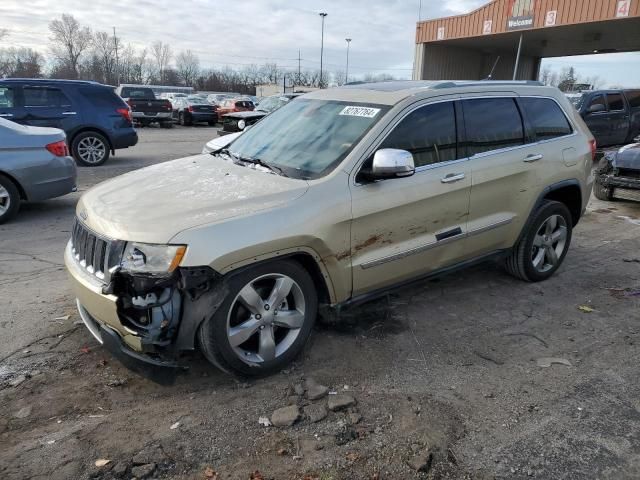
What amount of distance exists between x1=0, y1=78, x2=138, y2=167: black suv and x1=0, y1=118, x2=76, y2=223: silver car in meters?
4.60

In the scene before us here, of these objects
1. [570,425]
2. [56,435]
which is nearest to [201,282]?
[56,435]

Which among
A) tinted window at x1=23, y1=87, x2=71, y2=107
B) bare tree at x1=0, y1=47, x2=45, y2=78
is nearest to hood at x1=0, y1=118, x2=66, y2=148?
tinted window at x1=23, y1=87, x2=71, y2=107

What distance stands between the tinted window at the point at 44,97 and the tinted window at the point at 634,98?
1525 centimetres

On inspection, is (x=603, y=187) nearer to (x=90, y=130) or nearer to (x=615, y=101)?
(x=615, y=101)

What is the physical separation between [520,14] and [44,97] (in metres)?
17.3

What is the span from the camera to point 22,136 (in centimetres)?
Result: 676

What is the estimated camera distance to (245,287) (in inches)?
119

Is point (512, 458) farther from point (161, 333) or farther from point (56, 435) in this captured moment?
point (56, 435)

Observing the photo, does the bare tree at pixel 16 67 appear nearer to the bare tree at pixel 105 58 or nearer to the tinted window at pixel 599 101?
the bare tree at pixel 105 58

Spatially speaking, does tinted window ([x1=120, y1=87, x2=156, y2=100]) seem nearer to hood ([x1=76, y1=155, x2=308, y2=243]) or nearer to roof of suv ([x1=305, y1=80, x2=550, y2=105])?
roof of suv ([x1=305, y1=80, x2=550, y2=105])

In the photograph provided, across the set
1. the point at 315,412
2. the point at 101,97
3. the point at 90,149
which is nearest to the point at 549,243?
the point at 315,412

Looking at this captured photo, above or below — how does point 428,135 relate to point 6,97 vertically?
below

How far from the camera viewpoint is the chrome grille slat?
2975 mm

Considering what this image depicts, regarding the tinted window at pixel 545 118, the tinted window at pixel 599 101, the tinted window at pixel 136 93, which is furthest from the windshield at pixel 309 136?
the tinted window at pixel 136 93
